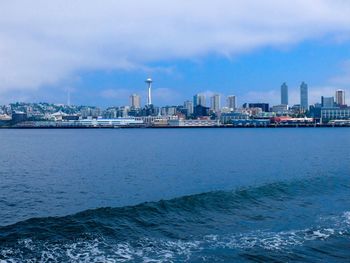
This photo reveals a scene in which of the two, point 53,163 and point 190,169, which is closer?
point 190,169

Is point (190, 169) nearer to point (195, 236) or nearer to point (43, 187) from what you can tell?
point (43, 187)

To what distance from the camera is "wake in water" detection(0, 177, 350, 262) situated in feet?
41.2

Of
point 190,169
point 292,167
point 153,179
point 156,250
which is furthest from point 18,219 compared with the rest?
point 292,167

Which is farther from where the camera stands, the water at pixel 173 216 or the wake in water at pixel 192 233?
the water at pixel 173 216

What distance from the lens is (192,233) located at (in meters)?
15.0

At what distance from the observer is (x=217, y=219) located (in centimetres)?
1708

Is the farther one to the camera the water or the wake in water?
the water

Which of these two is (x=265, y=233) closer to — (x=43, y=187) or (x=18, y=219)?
(x=18, y=219)

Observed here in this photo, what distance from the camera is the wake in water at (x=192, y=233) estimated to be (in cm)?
1256

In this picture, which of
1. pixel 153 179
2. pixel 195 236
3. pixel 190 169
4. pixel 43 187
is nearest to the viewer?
pixel 195 236

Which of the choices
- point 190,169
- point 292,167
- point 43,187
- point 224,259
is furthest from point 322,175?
point 224,259

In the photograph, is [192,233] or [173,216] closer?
[192,233]

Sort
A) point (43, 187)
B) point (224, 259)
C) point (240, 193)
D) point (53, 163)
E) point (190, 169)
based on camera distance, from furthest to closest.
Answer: point (53, 163) < point (190, 169) < point (43, 187) < point (240, 193) < point (224, 259)

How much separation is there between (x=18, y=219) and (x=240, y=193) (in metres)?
10.9
